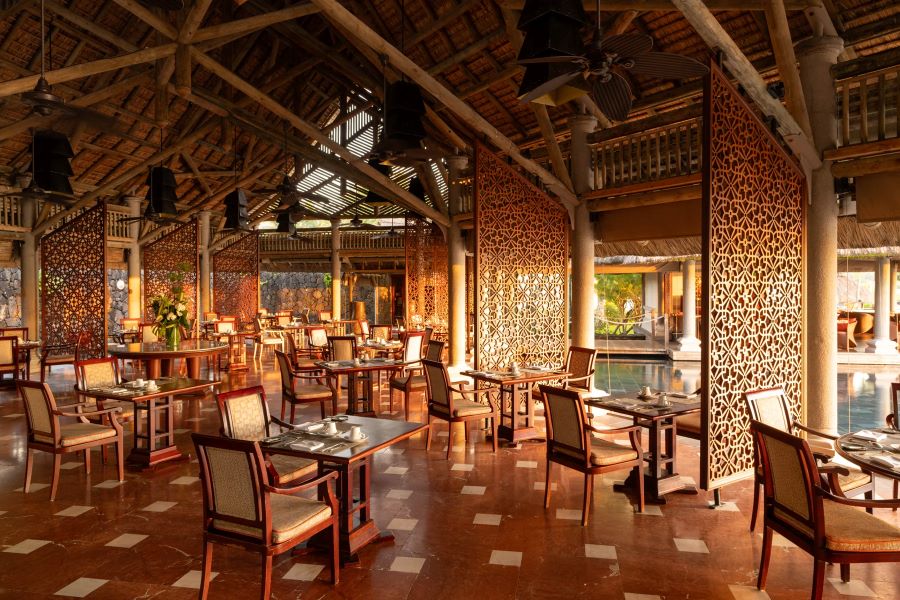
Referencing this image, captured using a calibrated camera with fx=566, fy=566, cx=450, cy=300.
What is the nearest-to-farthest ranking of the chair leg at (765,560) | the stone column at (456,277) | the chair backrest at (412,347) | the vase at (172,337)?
the chair leg at (765,560), the vase at (172,337), the chair backrest at (412,347), the stone column at (456,277)

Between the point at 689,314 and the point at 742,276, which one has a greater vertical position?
the point at 742,276

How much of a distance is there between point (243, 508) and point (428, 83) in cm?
560

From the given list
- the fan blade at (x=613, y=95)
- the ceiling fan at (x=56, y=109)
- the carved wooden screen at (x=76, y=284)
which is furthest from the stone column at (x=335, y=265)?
the fan blade at (x=613, y=95)

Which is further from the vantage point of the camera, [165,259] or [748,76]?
[165,259]

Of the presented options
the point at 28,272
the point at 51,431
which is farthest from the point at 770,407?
the point at 28,272

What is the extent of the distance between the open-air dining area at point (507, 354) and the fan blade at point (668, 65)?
0.10 feet

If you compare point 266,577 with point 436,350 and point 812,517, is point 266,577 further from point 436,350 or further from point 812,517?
point 436,350

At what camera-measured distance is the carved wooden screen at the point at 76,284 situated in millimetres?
9141

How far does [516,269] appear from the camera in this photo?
24.1ft

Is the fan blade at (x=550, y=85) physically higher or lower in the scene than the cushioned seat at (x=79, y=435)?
higher

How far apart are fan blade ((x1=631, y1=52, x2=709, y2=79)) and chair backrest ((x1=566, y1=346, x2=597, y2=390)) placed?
3.30 m

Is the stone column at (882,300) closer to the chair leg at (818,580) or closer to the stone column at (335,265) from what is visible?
the chair leg at (818,580)

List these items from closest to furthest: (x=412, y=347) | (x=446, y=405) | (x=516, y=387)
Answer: (x=446, y=405) < (x=516, y=387) < (x=412, y=347)

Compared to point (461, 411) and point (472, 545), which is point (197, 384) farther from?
point (472, 545)
